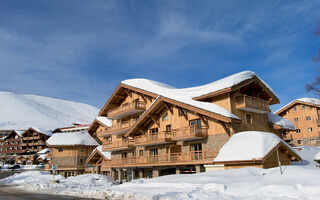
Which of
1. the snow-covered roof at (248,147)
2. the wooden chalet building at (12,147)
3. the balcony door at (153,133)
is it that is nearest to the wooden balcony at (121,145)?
the balcony door at (153,133)

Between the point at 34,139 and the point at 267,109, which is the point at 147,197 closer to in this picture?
the point at 267,109

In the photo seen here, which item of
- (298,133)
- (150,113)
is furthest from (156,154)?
(298,133)

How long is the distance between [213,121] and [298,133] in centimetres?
3470

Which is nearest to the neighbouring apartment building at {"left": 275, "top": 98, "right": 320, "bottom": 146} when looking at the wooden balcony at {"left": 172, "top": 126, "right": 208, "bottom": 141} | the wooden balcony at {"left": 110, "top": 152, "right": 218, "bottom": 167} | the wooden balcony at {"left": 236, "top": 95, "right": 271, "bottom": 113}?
the wooden balcony at {"left": 236, "top": 95, "right": 271, "bottom": 113}

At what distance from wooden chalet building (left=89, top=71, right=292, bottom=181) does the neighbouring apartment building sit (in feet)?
71.9

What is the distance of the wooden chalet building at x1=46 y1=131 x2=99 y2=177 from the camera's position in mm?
49125

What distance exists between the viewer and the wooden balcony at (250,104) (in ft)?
85.7

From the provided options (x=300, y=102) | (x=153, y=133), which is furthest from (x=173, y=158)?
(x=300, y=102)

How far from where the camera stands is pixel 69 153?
49844 mm

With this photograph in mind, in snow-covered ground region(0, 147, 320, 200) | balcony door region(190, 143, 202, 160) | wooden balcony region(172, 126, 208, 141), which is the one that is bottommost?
snow-covered ground region(0, 147, 320, 200)

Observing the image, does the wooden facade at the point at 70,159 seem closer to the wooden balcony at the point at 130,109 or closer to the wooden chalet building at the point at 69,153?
the wooden chalet building at the point at 69,153

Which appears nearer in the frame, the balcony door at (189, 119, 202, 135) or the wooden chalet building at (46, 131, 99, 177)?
the balcony door at (189, 119, 202, 135)

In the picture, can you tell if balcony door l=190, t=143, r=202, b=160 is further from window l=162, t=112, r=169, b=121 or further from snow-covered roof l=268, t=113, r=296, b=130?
snow-covered roof l=268, t=113, r=296, b=130

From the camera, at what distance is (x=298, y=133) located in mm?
51969
